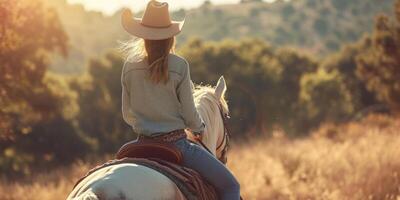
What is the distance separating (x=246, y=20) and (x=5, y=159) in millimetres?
126403

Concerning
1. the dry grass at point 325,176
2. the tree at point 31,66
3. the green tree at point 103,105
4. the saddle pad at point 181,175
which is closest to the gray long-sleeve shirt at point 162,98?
the saddle pad at point 181,175

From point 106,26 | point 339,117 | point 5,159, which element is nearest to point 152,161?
point 5,159

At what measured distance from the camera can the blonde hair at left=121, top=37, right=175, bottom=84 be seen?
4070 millimetres

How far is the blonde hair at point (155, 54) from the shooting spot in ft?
13.4

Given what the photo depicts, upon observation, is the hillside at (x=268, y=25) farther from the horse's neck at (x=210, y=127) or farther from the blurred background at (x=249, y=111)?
the horse's neck at (x=210, y=127)

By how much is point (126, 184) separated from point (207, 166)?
851 mm

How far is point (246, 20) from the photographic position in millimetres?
150375

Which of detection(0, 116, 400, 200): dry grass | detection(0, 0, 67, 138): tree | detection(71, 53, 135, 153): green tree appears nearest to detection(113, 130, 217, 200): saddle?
detection(0, 116, 400, 200): dry grass

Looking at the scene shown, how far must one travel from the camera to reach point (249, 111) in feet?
116

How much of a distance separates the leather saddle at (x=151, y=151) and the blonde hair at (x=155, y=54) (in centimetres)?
42

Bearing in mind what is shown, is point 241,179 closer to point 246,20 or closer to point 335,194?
point 335,194

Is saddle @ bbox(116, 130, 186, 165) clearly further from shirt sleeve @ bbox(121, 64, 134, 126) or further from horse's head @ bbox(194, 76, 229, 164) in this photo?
horse's head @ bbox(194, 76, 229, 164)

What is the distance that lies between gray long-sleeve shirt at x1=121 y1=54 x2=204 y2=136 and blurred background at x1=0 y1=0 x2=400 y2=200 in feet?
3.84

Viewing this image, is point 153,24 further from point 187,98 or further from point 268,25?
point 268,25
